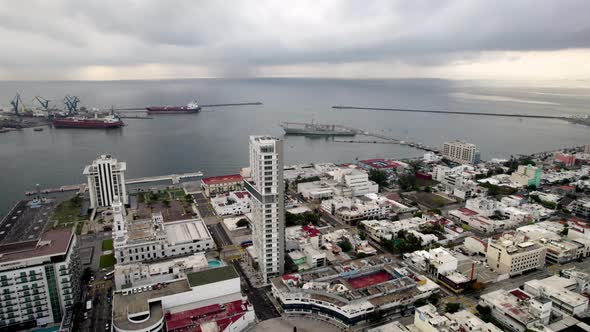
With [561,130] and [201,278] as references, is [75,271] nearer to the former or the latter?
[201,278]

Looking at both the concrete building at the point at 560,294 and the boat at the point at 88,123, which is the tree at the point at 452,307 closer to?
the concrete building at the point at 560,294

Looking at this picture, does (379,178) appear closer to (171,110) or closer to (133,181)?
(133,181)

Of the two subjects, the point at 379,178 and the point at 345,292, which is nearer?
the point at 345,292

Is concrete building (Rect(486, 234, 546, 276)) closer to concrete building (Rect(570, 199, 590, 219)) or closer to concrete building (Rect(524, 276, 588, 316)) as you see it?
concrete building (Rect(524, 276, 588, 316))

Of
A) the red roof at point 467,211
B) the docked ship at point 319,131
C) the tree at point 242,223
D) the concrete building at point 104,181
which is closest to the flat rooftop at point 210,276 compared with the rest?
the tree at point 242,223

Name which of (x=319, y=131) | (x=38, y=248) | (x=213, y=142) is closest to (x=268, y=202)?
(x=38, y=248)

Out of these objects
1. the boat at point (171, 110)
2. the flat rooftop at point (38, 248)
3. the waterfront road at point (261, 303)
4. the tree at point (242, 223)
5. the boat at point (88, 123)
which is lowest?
the waterfront road at point (261, 303)
